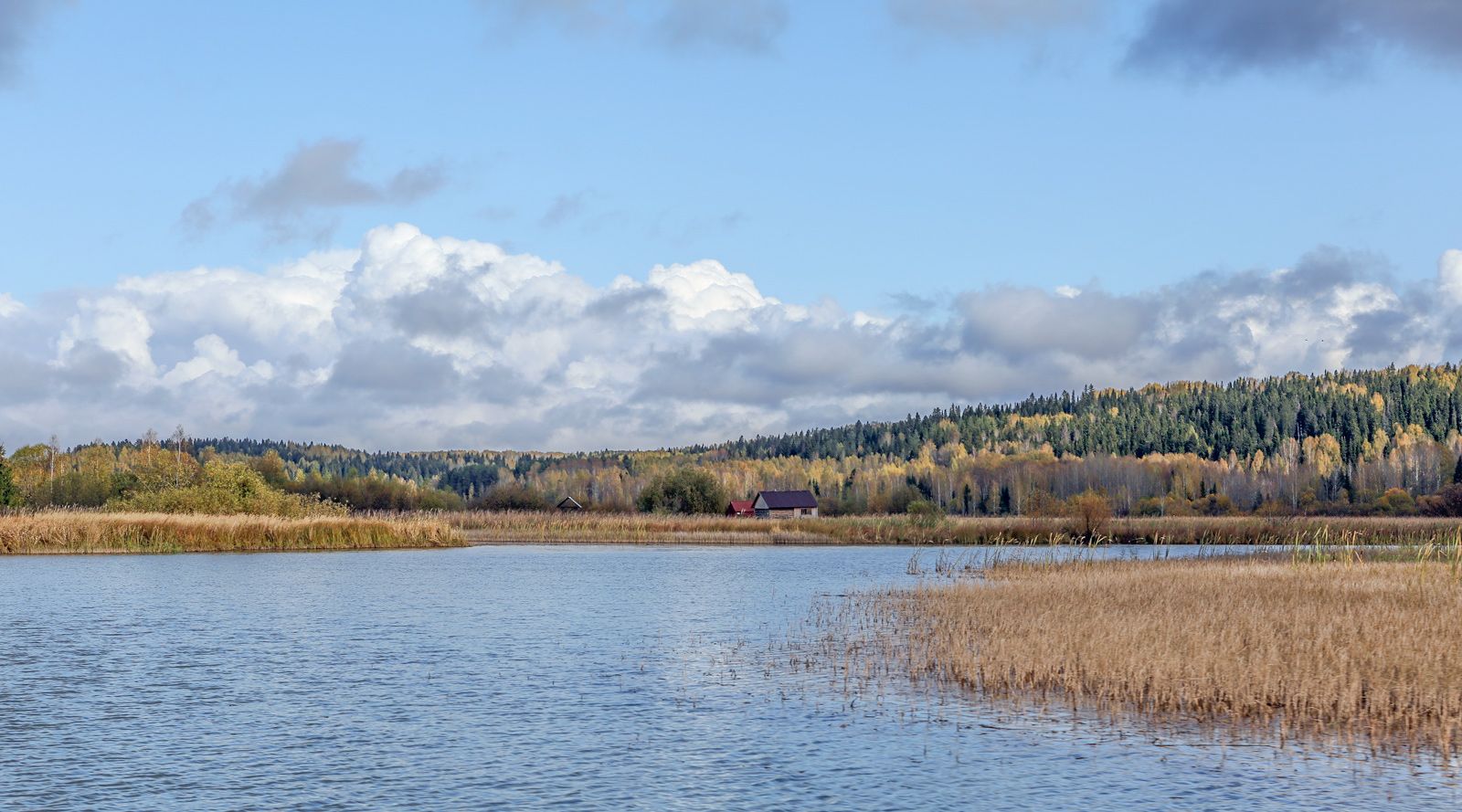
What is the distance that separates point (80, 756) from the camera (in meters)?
16.1

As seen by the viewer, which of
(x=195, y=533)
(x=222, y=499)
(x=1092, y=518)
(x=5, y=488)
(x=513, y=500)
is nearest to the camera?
(x=195, y=533)

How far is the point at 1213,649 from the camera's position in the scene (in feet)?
70.7

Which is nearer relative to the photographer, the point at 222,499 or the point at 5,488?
the point at 222,499

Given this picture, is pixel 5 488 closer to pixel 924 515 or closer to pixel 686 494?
pixel 686 494

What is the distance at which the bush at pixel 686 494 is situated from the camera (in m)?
124

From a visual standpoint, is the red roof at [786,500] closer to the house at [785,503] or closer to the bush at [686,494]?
the house at [785,503]

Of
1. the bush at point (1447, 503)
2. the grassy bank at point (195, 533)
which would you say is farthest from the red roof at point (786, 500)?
the grassy bank at point (195, 533)

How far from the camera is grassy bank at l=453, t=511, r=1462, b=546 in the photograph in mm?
84000

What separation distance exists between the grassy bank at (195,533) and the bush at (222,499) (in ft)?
17.5

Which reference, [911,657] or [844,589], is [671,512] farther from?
[911,657]

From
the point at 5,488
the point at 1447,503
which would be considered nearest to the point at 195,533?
the point at 5,488

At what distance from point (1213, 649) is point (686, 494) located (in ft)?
341

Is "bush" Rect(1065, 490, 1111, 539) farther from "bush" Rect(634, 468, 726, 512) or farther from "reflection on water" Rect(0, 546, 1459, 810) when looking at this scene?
"reflection on water" Rect(0, 546, 1459, 810)

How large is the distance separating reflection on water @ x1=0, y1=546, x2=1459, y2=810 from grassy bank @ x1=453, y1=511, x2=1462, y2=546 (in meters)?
58.5
